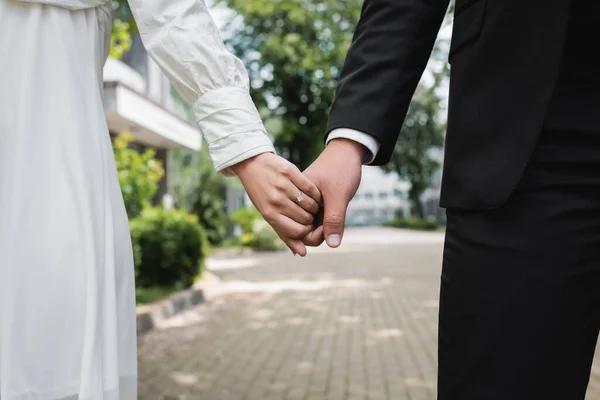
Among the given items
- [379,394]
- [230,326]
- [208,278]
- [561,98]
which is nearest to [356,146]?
[561,98]

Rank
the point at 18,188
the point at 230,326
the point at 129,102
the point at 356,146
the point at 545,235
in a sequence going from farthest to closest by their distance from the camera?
the point at 129,102 → the point at 230,326 → the point at 356,146 → the point at 18,188 → the point at 545,235

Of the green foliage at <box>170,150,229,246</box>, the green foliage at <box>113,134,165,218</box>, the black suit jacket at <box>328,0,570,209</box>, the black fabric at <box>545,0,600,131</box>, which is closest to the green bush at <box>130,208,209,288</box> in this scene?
the green foliage at <box>113,134,165,218</box>

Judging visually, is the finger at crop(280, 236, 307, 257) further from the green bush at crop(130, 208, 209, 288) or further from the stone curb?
the green bush at crop(130, 208, 209, 288)

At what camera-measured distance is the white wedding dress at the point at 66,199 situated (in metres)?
1.28

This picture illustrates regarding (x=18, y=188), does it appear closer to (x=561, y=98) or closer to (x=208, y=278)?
(x=561, y=98)

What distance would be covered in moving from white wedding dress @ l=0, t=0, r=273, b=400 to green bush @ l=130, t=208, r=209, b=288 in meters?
8.49

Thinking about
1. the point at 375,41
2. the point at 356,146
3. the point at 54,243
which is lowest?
the point at 54,243

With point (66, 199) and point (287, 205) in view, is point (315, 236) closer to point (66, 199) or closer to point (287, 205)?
point (287, 205)

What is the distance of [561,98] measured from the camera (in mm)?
1208

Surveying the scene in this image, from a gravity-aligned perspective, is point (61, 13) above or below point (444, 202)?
above

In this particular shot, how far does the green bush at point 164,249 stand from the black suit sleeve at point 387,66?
28.0 feet

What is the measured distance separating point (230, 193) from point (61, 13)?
36.6 metres

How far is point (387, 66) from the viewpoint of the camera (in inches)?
57.4

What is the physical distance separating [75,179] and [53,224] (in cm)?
9
